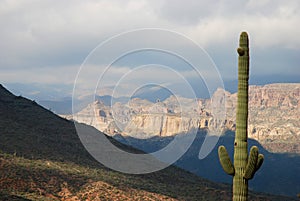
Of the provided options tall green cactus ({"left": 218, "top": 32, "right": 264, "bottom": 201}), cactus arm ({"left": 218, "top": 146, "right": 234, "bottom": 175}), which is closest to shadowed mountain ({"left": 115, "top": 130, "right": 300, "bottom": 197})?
tall green cactus ({"left": 218, "top": 32, "right": 264, "bottom": 201})

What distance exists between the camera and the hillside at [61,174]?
150ft

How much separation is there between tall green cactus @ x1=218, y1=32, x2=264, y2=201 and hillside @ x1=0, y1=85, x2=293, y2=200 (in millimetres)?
25629

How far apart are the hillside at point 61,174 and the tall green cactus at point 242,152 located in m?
25.6

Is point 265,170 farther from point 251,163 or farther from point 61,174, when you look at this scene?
point 251,163

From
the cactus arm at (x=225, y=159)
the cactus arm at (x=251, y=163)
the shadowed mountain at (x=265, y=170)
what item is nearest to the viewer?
the cactus arm at (x=251, y=163)

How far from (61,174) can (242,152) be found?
117ft

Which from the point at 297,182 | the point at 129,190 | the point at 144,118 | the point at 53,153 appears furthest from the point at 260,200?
the point at 297,182

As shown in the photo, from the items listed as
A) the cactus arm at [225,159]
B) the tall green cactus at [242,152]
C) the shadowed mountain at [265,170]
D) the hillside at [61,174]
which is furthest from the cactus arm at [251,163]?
the shadowed mountain at [265,170]

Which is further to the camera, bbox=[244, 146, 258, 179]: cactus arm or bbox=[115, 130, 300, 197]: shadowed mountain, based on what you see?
bbox=[115, 130, 300, 197]: shadowed mountain

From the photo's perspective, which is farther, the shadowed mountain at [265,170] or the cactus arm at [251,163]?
the shadowed mountain at [265,170]

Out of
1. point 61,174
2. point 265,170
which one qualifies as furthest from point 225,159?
point 265,170

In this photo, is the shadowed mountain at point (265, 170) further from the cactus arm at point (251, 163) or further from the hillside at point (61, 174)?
the cactus arm at point (251, 163)

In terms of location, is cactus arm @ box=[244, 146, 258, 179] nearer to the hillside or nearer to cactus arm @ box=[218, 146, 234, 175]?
cactus arm @ box=[218, 146, 234, 175]

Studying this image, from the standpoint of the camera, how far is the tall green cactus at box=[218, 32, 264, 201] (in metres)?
18.1
